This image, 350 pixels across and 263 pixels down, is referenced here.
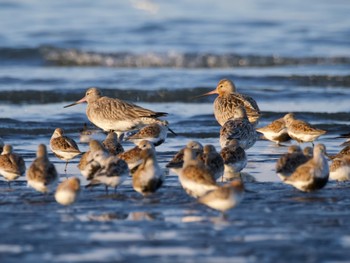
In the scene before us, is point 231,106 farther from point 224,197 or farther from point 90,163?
point 224,197

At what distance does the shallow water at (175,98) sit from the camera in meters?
9.02

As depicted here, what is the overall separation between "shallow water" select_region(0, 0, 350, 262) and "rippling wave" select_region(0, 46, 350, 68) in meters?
0.07

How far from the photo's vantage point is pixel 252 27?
121 ft

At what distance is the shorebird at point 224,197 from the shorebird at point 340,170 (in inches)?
88.7

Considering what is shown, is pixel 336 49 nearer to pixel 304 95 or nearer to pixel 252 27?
pixel 252 27

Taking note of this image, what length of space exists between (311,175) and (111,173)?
2420 mm

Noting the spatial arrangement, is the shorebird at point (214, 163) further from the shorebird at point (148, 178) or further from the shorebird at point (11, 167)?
the shorebird at point (11, 167)

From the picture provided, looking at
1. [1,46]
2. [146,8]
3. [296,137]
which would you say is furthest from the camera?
[146,8]

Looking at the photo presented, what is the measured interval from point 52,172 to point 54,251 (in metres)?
2.36

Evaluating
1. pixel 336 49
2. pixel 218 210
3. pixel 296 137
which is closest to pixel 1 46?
pixel 336 49

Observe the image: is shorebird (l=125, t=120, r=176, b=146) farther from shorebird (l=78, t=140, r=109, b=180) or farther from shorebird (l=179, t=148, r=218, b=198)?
shorebird (l=179, t=148, r=218, b=198)

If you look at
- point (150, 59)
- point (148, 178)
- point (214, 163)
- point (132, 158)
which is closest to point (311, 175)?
point (214, 163)

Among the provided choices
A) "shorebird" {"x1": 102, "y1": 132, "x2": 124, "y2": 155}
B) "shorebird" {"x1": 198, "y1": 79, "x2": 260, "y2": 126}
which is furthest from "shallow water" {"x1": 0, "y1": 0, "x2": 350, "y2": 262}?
"shorebird" {"x1": 102, "y1": 132, "x2": 124, "y2": 155}

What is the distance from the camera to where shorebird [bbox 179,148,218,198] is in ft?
34.3
